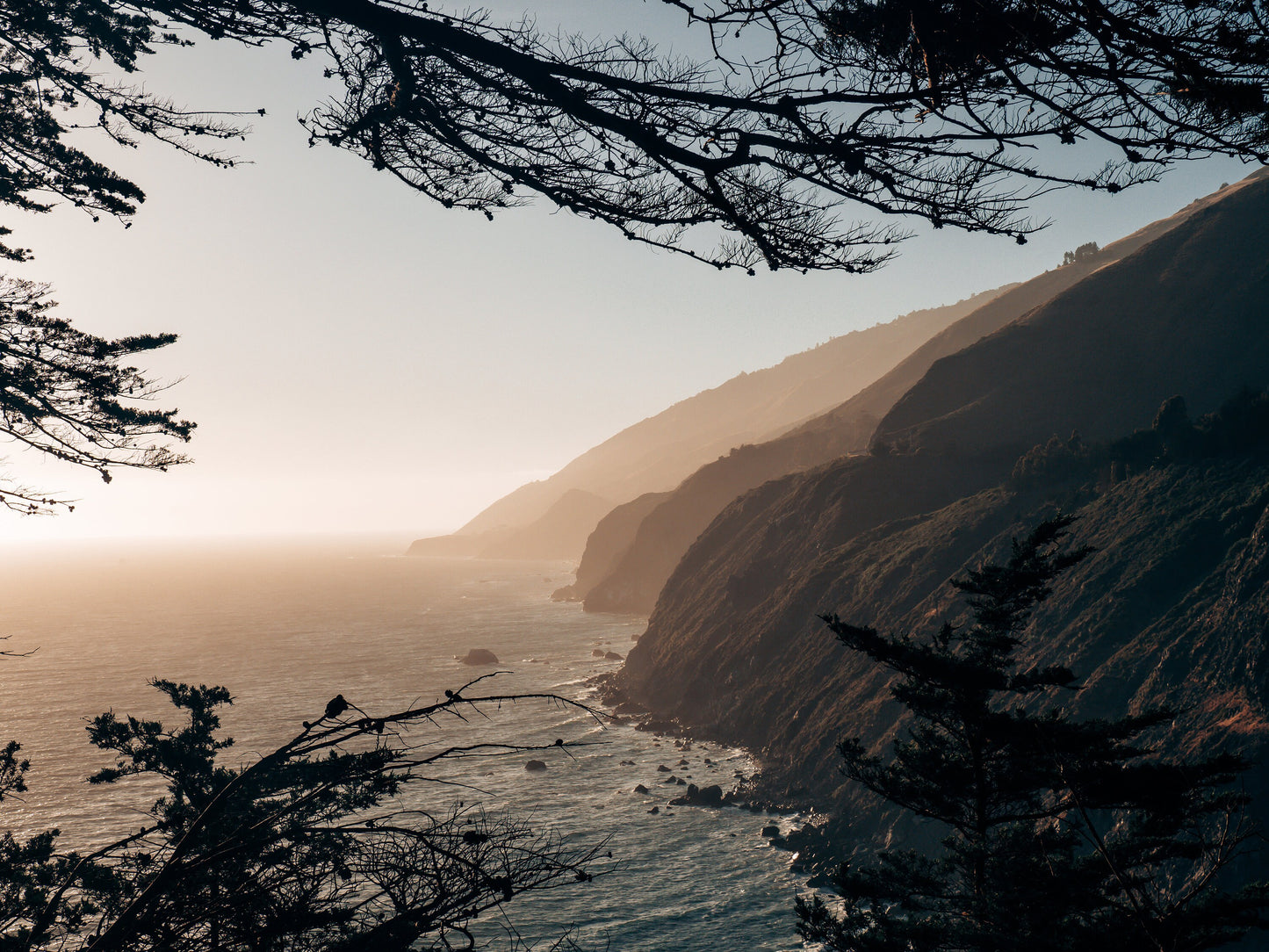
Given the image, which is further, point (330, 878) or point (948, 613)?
point (948, 613)

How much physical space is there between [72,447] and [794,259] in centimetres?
984

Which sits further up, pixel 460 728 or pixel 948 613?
pixel 948 613

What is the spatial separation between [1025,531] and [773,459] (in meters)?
51.9

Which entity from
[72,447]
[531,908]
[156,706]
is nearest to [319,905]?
[72,447]

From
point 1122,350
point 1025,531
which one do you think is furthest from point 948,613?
point 1122,350

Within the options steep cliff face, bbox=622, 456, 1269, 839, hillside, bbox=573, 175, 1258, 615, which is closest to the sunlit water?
steep cliff face, bbox=622, 456, 1269, 839

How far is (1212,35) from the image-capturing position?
4254mm

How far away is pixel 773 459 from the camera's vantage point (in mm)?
90688

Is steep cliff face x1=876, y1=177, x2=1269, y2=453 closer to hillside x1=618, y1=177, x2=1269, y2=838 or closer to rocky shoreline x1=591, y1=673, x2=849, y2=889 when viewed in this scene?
hillside x1=618, y1=177, x2=1269, y2=838

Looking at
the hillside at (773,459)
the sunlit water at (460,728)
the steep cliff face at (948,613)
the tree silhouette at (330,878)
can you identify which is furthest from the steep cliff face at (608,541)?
the tree silhouette at (330,878)

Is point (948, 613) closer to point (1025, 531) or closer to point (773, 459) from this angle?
point (1025, 531)

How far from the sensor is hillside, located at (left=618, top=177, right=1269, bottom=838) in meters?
29.3

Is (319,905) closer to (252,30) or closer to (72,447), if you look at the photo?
(252,30)

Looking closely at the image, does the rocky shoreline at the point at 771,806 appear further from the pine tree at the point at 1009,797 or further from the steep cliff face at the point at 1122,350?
the steep cliff face at the point at 1122,350
